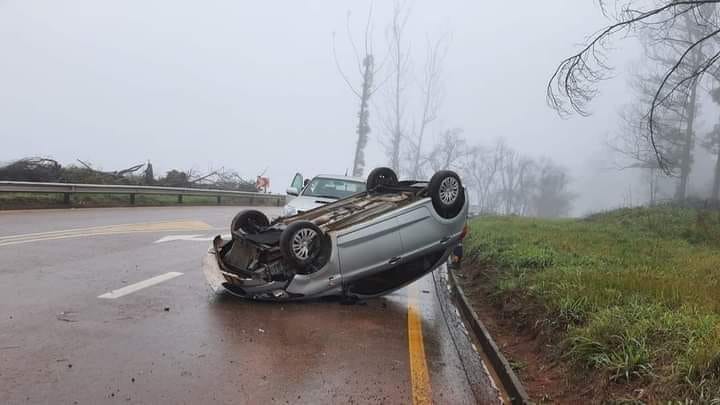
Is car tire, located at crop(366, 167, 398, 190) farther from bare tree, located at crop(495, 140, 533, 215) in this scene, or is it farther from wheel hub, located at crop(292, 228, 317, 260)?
bare tree, located at crop(495, 140, 533, 215)

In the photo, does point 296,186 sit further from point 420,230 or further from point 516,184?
point 516,184

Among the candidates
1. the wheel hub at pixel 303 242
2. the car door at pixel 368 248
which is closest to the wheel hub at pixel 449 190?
the car door at pixel 368 248

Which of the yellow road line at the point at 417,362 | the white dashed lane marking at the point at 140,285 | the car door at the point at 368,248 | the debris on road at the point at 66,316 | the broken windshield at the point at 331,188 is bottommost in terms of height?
the yellow road line at the point at 417,362

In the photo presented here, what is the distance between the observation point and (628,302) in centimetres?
572

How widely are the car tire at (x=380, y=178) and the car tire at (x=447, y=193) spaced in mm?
1495

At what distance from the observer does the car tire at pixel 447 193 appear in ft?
24.2

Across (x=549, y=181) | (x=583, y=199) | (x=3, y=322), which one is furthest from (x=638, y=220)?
(x=583, y=199)

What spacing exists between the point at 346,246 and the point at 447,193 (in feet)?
5.89

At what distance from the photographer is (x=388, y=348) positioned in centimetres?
548

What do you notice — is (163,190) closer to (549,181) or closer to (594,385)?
(594,385)

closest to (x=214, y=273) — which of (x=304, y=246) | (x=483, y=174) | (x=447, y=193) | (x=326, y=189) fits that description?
(x=304, y=246)

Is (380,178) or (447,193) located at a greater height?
(380,178)

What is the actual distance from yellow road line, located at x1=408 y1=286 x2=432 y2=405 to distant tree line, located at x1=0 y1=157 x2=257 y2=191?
15.7 metres

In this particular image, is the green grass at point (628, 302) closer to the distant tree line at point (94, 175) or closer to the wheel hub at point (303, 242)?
the wheel hub at point (303, 242)
